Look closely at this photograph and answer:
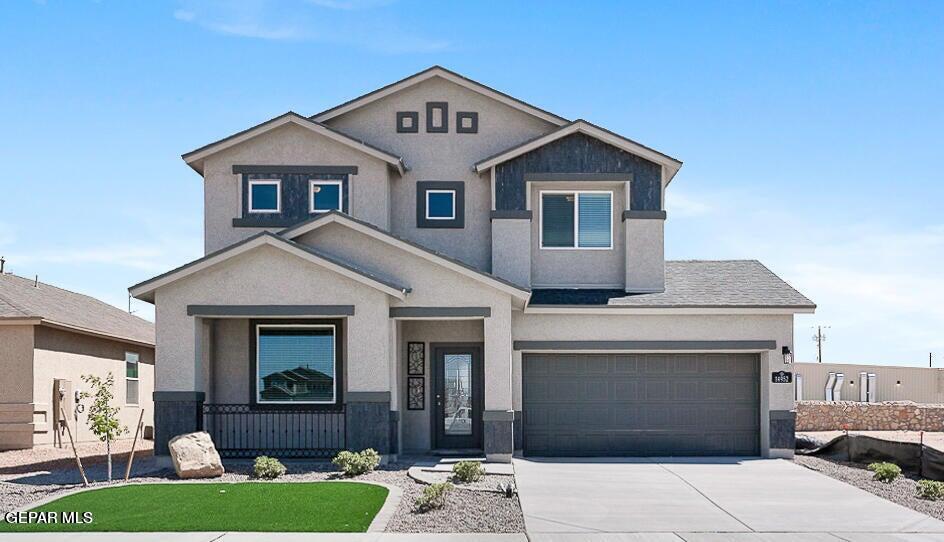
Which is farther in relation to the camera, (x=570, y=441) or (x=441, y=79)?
(x=441, y=79)

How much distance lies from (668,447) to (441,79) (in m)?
9.42

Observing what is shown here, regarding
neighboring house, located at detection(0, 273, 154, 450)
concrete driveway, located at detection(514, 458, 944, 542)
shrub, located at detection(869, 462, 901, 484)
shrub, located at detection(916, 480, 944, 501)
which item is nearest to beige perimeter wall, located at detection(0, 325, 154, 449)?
neighboring house, located at detection(0, 273, 154, 450)

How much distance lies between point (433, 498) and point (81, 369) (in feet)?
48.4

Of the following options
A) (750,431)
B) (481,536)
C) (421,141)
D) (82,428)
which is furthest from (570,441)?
(82,428)

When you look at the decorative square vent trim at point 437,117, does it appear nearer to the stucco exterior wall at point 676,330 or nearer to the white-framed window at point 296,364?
the stucco exterior wall at point 676,330

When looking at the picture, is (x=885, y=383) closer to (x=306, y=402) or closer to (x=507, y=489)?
(x=306, y=402)

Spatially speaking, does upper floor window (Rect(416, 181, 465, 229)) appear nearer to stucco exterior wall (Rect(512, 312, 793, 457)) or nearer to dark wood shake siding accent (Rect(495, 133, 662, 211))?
dark wood shake siding accent (Rect(495, 133, 662, 211))

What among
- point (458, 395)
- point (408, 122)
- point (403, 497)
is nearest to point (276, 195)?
point (408, 122)

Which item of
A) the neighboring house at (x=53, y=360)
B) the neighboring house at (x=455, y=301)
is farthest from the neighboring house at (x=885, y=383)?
the neighboring house at (x=53, y=360)

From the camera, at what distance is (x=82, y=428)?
2388cm

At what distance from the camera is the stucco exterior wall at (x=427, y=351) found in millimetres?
19406

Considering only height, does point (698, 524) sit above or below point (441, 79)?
below

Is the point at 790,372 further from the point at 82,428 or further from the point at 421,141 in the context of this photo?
the point at 82,428

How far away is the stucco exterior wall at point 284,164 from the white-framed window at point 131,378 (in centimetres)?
877
